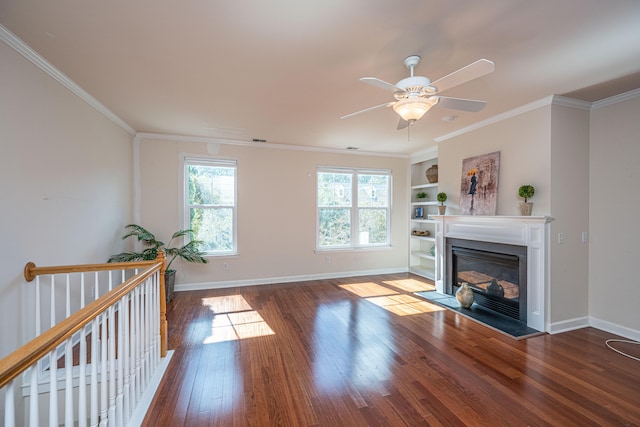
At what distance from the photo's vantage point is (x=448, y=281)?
432cm

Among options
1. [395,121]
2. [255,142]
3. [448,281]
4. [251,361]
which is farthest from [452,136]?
[251,361]

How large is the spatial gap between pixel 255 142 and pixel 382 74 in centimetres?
294

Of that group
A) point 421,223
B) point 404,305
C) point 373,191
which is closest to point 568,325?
point 404,305

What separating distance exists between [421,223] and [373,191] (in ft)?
4.09

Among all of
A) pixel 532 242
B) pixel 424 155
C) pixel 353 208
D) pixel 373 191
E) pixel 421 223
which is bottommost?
pixel 532 242

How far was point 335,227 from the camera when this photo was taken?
551cm

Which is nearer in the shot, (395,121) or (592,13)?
(592,13)

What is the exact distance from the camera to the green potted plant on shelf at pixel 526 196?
123 inches

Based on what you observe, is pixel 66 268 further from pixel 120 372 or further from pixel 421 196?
pixel 421 196

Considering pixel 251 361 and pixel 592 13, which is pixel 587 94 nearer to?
pixel 592 13

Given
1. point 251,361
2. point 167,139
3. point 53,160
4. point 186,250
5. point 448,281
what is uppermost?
point 167,139

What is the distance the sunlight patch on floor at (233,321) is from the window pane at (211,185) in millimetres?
1653

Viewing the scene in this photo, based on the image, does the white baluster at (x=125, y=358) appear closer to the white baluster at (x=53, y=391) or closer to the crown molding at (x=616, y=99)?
the white baluster at (x=53, y=391)

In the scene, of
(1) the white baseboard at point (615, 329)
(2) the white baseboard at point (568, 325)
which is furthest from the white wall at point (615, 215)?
(2) the white baseboard at point (568, 325)
